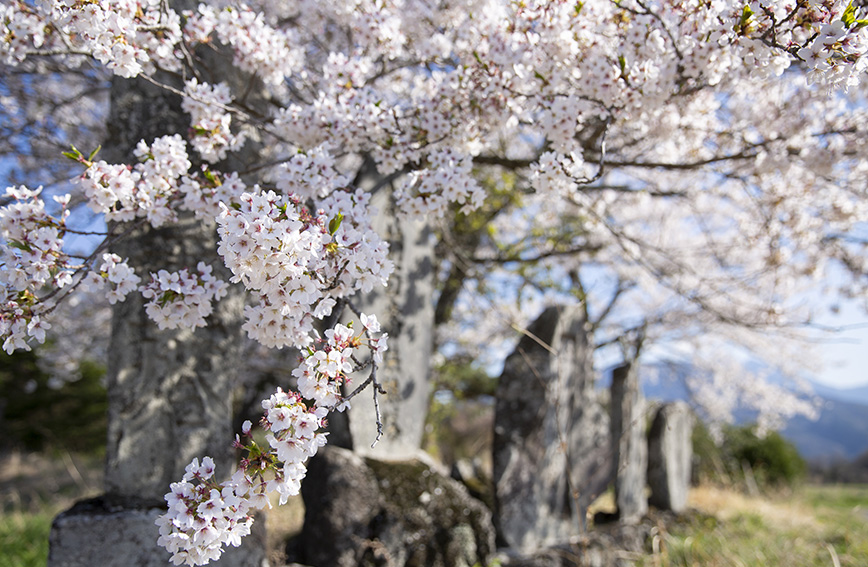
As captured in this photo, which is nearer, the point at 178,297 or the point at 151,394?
the point at 178,297

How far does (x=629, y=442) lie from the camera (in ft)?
11.5

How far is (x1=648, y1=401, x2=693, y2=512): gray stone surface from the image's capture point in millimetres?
3912

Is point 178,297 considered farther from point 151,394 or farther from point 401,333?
point 401,333

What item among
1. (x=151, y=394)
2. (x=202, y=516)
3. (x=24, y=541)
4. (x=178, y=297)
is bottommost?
(x=24, y=541)

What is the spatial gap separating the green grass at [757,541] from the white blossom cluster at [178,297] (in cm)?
226

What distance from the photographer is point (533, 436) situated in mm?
2807

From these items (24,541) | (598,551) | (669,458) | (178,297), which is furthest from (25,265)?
(669,458)

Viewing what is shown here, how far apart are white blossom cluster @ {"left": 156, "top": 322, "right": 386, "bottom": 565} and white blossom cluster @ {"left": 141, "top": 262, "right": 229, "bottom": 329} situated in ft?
1.59

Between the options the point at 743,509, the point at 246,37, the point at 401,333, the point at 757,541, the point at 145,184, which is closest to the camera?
the point at 145,184

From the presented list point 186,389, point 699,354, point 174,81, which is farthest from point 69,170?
point 699,354

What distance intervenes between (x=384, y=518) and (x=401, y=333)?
0.94 meters

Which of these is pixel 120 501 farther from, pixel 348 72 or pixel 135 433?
pixel 348 72

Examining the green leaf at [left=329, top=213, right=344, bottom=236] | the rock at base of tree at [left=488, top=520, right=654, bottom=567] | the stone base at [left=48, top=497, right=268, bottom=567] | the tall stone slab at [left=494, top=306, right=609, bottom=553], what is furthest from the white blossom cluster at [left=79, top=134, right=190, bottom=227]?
the rock at base of tree at [left=488, top=520, right=654, bottom=567]

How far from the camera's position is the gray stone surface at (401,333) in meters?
2.61
